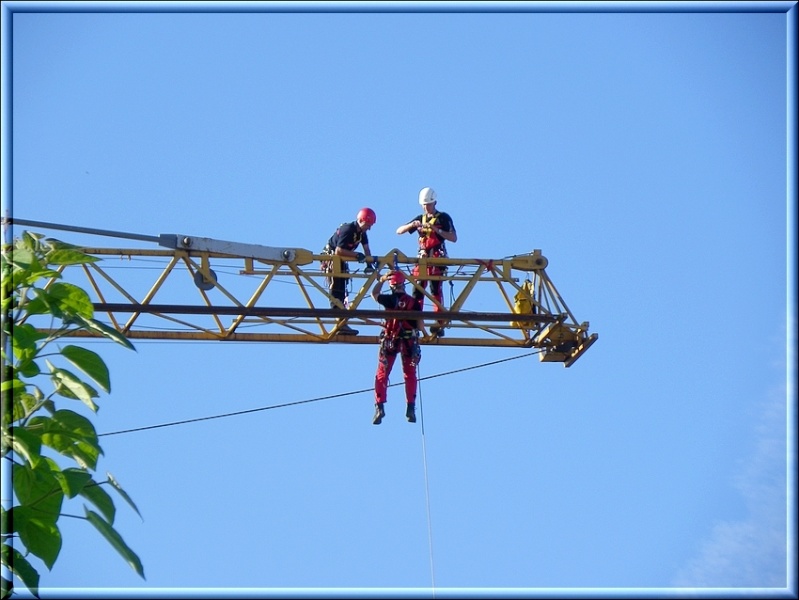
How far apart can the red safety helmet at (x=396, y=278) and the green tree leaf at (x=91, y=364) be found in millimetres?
9993

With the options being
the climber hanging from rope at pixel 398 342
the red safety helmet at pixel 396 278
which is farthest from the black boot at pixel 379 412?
the red safety helmet at pixel 396 278

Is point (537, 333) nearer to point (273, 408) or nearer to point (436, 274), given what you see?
point (436, 274)

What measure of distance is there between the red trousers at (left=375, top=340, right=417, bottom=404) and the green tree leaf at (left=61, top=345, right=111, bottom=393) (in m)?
10.2

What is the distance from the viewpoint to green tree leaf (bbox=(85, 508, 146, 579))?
8297mm

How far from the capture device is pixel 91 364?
394 inches

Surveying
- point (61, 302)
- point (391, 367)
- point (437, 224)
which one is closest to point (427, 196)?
point (437, 224)

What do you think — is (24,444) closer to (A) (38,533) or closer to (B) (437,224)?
(A) (38,533)

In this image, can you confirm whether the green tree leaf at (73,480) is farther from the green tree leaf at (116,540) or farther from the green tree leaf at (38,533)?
the green tree leaf at (116,540)

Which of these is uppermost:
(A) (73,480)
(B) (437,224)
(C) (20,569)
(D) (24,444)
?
(B) (437,224)

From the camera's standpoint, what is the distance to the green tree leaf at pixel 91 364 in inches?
391

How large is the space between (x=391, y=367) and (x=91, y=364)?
1046 centimetres

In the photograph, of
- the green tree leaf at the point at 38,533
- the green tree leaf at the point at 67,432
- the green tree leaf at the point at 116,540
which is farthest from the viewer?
the green tree leaf at the point at 67,432

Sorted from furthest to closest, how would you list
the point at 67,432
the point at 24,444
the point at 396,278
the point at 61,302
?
the point at 396,278 → the point at 61,302 → the point at 67,432 → the point at 24,444

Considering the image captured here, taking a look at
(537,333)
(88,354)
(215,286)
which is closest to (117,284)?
(215,286)
